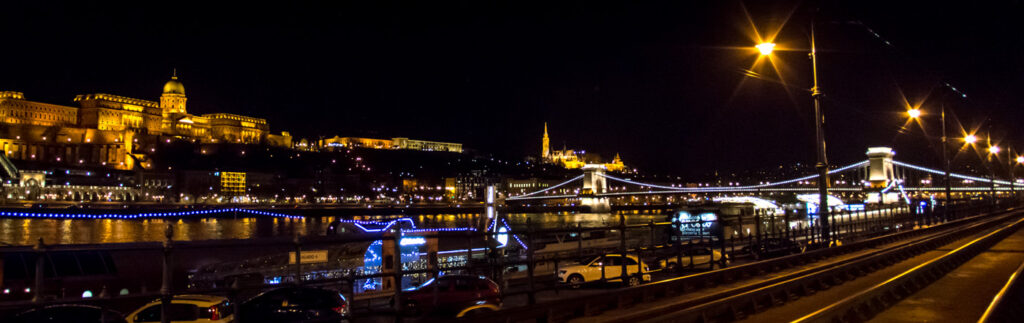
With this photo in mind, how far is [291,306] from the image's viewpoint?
908 cm

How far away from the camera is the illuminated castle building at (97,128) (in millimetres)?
109000

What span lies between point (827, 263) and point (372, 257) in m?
11.6

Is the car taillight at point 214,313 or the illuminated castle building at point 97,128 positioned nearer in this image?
the car taillight at point 214,313

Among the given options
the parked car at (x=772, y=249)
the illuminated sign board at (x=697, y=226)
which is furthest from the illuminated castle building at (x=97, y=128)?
the parked car at (x=772, y=249)

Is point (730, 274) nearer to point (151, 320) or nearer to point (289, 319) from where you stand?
point (289, 319)

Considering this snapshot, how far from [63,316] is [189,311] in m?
2.03

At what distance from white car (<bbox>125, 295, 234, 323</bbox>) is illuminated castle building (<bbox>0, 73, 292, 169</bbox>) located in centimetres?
12093

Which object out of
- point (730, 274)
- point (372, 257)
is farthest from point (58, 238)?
point (730, 274)

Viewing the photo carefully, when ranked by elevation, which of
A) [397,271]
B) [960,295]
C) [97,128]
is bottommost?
[960,295]

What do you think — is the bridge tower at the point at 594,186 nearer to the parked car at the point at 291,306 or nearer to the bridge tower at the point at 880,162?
the bridge tower at the point at 880,162

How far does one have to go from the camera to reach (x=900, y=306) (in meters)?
9.26

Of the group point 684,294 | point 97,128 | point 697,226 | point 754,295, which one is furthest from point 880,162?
point 97,128

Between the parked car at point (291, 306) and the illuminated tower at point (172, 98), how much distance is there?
14305 cm

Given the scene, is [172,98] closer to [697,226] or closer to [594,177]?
[594,177]
